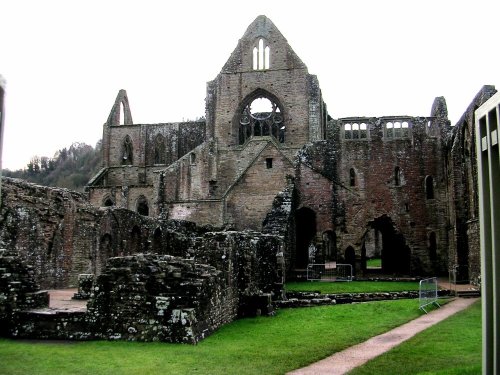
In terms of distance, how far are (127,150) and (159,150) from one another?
9.65ft

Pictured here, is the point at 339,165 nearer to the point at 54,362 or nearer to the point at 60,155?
the point at 54,362

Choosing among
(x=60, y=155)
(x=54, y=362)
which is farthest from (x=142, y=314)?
(x=60, y=155)

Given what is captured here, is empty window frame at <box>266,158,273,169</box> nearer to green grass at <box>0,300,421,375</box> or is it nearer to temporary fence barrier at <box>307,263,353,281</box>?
temporary fence barrier at <box>307,263,353,281</box>

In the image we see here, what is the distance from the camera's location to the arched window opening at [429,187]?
3055 cm

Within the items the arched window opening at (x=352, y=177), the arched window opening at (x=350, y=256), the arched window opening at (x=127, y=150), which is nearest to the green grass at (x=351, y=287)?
the arched window opening at (x=350, y=256)

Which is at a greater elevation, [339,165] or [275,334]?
[339,165]

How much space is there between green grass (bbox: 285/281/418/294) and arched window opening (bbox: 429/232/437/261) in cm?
588

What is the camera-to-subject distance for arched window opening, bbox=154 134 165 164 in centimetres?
5344

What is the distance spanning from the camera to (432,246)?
30.1 m

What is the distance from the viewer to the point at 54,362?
9492mm

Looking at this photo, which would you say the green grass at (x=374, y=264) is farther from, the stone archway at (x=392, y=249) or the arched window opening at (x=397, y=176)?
the arched window opening at (x=397, y=176)

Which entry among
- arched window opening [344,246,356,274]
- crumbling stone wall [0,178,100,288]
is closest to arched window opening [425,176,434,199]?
arched window opening [344,246,356,274]

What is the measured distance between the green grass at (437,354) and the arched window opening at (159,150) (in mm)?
42151

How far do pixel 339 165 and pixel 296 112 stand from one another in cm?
1169
